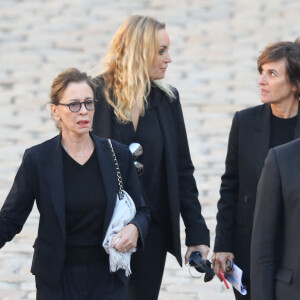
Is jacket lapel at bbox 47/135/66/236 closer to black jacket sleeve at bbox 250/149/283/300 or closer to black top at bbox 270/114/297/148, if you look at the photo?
black jacket sleeve at bbox 250/149/283/300

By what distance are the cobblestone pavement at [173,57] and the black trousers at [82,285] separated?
2864mm

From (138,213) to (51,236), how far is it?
1.43 ft

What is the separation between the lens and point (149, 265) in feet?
17.7

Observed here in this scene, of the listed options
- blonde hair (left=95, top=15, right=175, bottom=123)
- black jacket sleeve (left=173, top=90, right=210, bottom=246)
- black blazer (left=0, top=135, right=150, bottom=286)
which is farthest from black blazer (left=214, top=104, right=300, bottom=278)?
black blazer (left=0, top=135, right=150, bottom=286)

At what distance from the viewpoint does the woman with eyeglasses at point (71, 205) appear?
477 cm

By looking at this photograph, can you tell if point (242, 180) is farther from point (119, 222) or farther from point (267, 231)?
point (267, 231)

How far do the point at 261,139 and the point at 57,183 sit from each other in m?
1.15

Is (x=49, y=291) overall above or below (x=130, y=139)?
below

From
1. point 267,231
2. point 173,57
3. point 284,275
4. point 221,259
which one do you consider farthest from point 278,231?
point 173,57

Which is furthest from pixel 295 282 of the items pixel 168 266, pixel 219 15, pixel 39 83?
pixel 219 15

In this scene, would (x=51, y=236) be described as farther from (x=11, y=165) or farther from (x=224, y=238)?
(x=11, y=165)

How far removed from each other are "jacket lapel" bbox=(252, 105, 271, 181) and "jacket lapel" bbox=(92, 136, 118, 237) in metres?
0.83

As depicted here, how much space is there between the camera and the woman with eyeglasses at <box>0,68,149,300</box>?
4.77 meters

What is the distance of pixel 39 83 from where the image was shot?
12.6 meters
